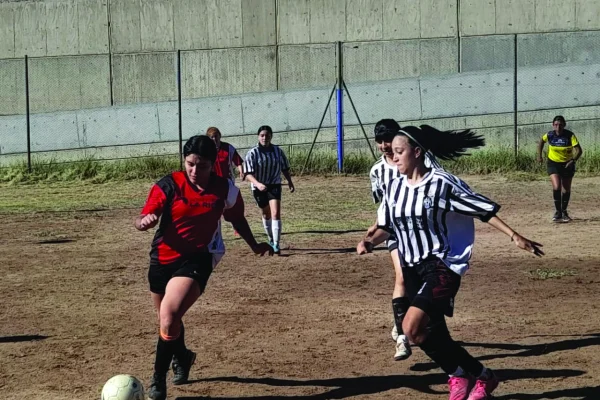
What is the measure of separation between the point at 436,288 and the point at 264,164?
805 cm

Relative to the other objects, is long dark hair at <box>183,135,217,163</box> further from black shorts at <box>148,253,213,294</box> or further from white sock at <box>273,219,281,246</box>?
white sock at <box>273,219,281,246</box>

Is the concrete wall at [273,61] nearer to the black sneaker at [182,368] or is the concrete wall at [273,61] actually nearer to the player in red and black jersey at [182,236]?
the black sneaker at [182,368]

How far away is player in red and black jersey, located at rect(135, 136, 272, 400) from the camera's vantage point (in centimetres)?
738

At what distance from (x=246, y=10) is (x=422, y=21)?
4772 mm

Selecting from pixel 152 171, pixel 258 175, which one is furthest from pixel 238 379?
pixel 152 171

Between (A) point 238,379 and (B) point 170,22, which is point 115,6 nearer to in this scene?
(B) point 170,22

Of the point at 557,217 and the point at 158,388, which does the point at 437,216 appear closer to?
the point at 158,388

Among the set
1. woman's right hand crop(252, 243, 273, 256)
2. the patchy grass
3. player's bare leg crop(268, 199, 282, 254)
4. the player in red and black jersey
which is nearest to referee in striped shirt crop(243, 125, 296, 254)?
player's bare leg crop(268, 199, 282, 254)

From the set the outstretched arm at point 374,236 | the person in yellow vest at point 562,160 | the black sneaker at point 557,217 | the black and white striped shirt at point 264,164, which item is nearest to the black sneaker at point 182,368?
the outstretched arm at point 374,236

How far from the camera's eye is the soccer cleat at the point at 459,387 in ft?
23.2

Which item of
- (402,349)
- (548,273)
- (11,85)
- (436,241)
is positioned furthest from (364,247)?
(11,85)

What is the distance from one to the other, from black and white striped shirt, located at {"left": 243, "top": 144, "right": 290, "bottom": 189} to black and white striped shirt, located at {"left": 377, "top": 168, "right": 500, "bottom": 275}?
24.7 ft

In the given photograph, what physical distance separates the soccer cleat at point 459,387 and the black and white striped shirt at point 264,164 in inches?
316

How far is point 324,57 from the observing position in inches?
1059
